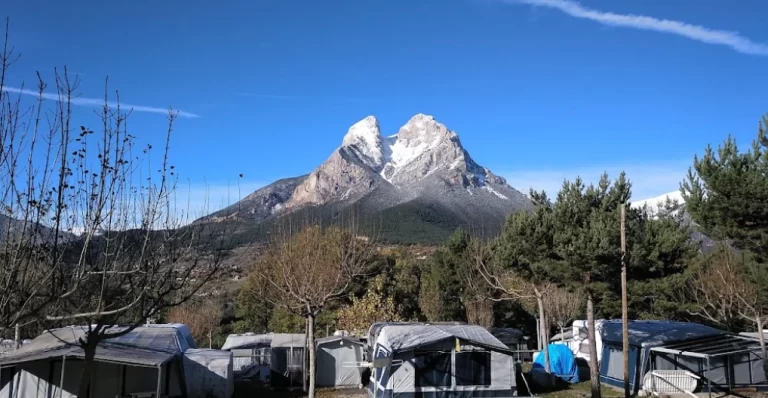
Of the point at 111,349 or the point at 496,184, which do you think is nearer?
the point at 111,349

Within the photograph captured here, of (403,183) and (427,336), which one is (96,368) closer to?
(427,336)

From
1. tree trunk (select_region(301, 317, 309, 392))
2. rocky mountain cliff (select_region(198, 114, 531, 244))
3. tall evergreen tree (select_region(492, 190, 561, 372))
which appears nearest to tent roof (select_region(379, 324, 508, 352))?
tall evergreen tree (select_region(492, 190, 561, 372))

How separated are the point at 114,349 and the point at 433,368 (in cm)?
952

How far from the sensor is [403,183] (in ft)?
485

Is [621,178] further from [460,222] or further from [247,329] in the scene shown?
[460,222]

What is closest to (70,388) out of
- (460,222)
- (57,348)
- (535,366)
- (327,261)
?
(57,348)

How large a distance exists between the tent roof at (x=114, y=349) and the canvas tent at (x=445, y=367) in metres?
6.74

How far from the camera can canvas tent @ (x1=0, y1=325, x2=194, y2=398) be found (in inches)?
620

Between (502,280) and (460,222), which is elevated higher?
(460,222)

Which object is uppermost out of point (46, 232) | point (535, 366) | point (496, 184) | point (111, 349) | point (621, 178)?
point (496, 184)

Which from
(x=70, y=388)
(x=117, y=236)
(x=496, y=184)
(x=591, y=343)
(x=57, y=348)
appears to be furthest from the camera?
(x=496, y=184)

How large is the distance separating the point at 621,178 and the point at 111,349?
54.9 feet

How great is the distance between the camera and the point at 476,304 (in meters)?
Answer: 35.2

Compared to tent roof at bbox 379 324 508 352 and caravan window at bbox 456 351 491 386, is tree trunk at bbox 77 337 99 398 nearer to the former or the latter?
tent roof at bbox 379 324 508 352
